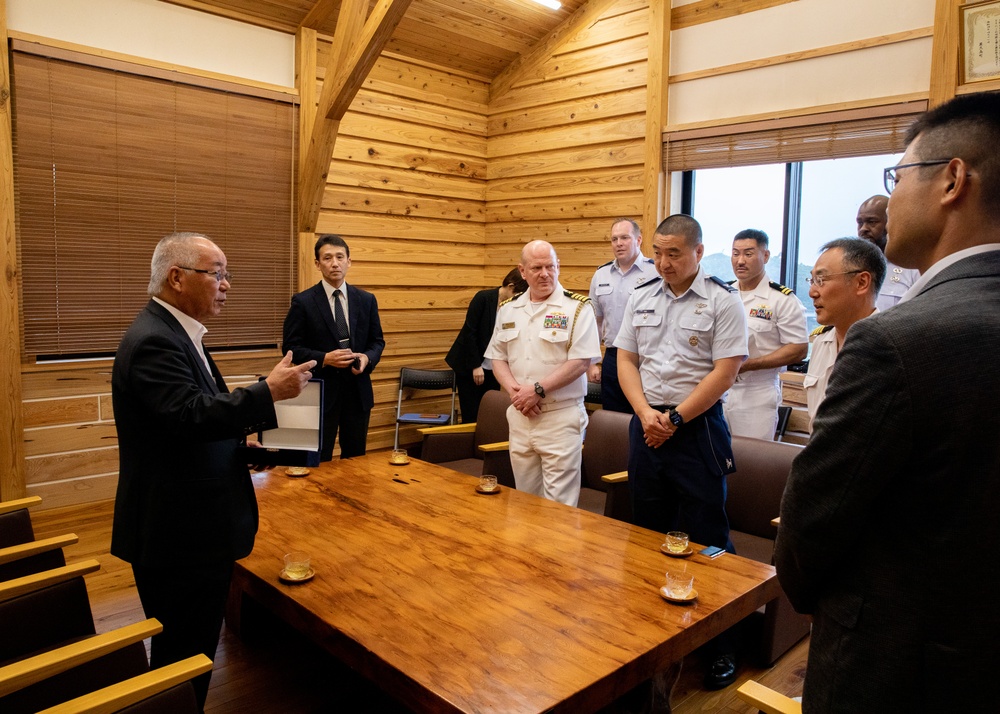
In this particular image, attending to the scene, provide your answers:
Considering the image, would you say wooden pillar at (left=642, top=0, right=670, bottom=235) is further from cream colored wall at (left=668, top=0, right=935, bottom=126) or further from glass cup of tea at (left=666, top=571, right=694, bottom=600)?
glass cup of tea at (left=666, top=571, right=694, bottom=600)

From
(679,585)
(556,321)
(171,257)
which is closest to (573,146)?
(556,321)

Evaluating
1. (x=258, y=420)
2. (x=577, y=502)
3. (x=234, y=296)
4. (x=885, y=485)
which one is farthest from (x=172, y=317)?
(x=234, y=296)

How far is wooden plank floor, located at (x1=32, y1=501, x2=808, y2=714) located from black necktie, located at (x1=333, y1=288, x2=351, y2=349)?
5.61 feet

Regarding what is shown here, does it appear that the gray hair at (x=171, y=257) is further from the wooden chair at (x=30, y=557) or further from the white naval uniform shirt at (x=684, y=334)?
the white naval uniform shirt at (x=684, y=334)

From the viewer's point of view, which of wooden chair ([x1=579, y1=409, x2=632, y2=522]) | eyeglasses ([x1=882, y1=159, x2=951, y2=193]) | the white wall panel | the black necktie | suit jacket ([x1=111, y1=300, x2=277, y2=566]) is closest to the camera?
eyeglasses ([x1=882, y1=159, x2=951, y2=193])

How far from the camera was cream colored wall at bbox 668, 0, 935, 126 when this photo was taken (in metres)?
4.09

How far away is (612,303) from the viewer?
4871 millimetres

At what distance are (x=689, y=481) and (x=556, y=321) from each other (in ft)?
3.27

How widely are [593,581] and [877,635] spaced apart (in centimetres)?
102

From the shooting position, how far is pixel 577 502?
11.1 feet

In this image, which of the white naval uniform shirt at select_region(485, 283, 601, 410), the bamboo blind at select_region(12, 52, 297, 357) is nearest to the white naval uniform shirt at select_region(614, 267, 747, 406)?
the white naval uniform shirt at select_region(485, 283, 601, 410)

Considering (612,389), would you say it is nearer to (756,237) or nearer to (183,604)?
(756,237)

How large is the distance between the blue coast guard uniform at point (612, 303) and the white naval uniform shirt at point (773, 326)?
907 mm

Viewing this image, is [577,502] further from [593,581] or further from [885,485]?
[885,485]
